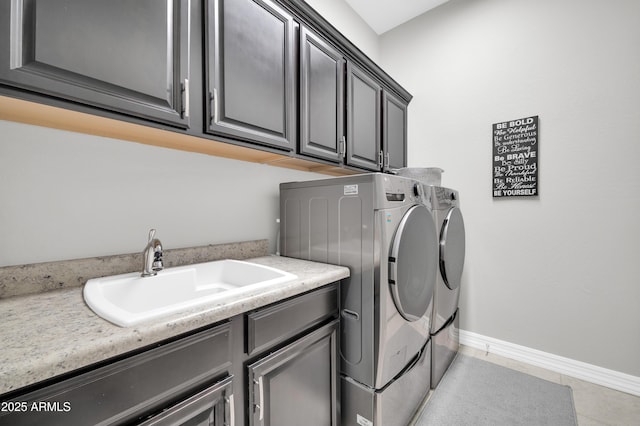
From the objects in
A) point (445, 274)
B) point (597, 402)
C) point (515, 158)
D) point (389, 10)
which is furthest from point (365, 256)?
point (389, 10)

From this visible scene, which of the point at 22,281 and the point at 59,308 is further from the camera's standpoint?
the point at 22,281

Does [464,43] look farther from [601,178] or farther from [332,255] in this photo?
[332,255]

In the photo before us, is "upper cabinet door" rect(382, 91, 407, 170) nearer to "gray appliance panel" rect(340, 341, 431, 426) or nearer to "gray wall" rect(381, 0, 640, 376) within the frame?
"gray wall" rect(381, 0, 640, 376)

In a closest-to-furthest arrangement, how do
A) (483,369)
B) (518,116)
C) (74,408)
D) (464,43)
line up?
(74,408) → (483,369) → (518,116) → (464,43)

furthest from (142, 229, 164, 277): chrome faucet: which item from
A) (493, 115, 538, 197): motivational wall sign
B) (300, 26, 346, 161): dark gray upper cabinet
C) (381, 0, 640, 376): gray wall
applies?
(493, 115, 538, 197): motivational wall sign

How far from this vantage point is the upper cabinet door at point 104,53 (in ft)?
2.30

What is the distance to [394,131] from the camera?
2455mm

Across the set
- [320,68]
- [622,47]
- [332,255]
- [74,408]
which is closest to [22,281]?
[74,408]

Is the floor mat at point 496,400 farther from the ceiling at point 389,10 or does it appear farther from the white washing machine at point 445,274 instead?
the ceiling at point 389,10

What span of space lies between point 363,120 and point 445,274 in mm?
1287

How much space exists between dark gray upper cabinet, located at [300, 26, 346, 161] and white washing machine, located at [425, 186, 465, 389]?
70cm

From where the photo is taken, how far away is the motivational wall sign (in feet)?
6.97

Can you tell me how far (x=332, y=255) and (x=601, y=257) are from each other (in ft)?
6.73

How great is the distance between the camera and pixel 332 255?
1.42 m
